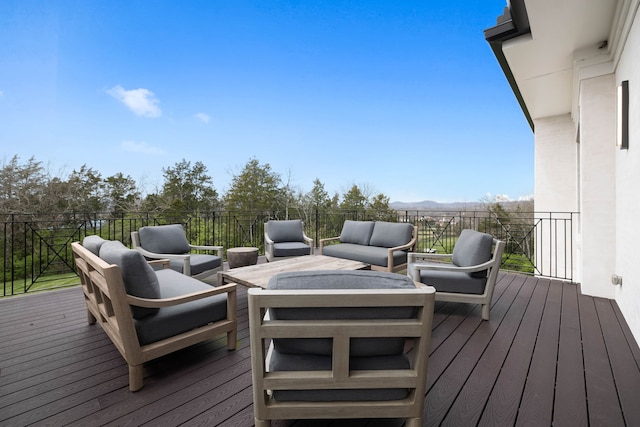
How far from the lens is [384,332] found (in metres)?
1.12

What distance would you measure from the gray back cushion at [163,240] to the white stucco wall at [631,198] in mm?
4856

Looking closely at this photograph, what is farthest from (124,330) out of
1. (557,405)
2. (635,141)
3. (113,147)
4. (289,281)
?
(113,147)

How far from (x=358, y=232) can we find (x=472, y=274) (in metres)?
2.30

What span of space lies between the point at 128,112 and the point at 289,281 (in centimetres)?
1546

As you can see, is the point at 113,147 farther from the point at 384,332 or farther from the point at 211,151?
the point at 384,332

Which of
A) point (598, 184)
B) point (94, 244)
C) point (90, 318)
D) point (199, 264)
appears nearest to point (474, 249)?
point (598, 184)

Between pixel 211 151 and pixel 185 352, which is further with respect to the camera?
pixel 211 151

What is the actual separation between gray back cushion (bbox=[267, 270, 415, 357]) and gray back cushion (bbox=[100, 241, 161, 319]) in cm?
103

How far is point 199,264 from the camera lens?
3512 millimetres

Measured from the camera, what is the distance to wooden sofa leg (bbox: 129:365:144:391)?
169 cm

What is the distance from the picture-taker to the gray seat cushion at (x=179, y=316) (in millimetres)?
1769

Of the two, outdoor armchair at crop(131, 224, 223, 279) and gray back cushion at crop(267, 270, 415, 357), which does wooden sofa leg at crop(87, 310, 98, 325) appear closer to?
outdoor armchair at crop(131, 224, 223, 279)

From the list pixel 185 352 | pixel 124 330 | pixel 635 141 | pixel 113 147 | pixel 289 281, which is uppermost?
pixel 113 147

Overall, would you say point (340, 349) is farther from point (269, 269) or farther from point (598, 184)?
point (598, 184)
